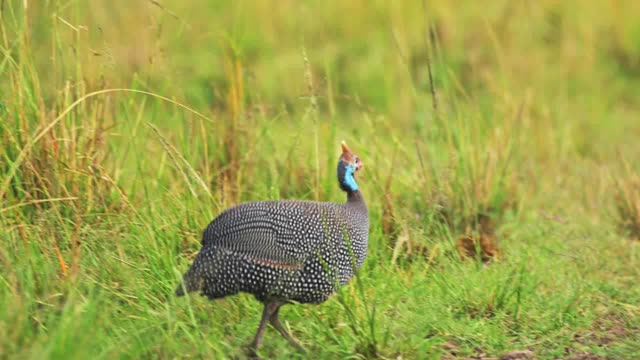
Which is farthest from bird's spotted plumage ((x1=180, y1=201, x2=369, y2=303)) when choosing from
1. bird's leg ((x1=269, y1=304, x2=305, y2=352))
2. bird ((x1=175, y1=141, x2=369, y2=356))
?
bird's leg ((x1=269, y1=304, x2=305, y2=352))

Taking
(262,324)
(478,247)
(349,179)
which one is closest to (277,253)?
(262,324)

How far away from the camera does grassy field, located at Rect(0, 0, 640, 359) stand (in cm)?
392

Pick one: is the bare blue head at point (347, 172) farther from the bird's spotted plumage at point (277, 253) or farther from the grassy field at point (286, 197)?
the grassy field at point (286, 197)

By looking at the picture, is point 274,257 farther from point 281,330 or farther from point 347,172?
point 347,172

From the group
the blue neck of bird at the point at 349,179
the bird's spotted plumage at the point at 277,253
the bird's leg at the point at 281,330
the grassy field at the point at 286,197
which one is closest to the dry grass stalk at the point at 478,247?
the grassy field at the point at 286,197

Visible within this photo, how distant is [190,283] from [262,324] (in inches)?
11.8

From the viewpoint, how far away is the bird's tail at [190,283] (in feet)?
12.6

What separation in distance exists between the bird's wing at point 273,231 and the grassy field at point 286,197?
224mm

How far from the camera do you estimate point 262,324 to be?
154 inches

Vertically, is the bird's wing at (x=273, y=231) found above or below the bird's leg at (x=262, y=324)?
above

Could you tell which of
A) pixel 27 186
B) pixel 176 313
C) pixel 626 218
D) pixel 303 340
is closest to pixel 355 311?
pixel 303 340

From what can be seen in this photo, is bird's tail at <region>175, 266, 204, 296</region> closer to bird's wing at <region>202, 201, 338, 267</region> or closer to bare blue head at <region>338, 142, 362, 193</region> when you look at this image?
bird's wing at <region>202, 201, 338, 267</region>

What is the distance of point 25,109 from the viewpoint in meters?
4.53

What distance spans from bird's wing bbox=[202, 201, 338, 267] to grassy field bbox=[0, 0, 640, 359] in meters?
0.22
